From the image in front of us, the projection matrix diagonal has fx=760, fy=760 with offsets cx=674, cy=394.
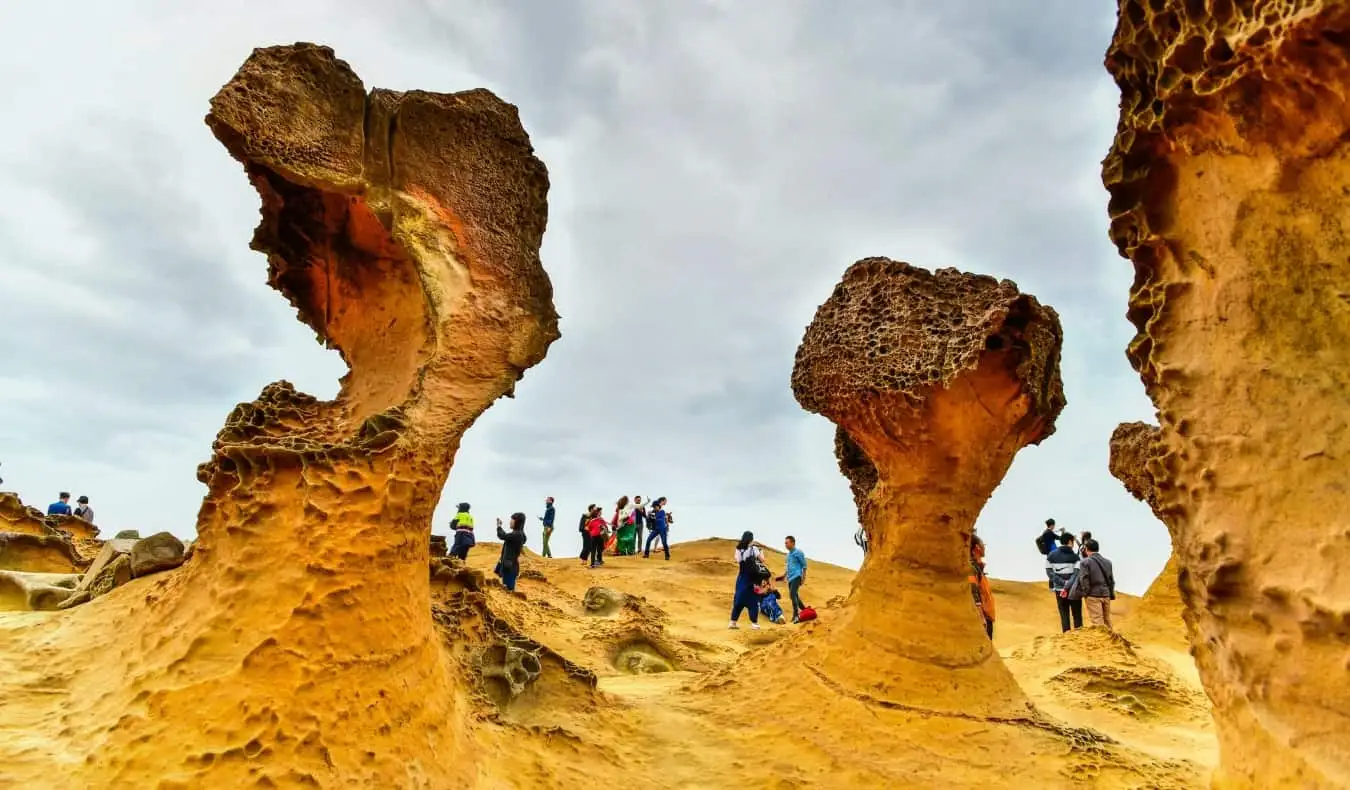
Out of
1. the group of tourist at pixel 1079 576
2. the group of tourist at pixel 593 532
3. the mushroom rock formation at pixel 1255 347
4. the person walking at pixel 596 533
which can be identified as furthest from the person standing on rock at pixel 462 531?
the mushroom rock formation at pixel 1255 347

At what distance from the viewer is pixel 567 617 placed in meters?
8.03

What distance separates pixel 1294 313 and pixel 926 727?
328cm

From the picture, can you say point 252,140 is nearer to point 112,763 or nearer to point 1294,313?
point 112,763

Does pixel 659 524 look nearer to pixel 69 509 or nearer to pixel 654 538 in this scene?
pixel 654 538

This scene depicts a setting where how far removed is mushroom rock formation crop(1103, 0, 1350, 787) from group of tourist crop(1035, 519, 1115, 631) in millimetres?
6957

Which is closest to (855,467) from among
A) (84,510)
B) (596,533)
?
(596,533)

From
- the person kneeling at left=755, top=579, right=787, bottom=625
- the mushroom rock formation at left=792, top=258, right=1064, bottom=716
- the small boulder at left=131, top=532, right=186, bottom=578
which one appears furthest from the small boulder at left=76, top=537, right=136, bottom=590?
the person kneeling at left=755, top=579, right=787, bottom=625

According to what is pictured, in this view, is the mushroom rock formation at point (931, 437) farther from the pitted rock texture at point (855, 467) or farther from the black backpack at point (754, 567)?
the black backpack at point (754, 567)

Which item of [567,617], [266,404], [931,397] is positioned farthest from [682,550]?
[266,404]

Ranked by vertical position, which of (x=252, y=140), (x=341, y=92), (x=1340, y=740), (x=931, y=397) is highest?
(x=341, y=92)

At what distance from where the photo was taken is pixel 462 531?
31.5 ft

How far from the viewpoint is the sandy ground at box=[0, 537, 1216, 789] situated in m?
3.37

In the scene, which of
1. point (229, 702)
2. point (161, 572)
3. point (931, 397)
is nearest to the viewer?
point (229, 702)

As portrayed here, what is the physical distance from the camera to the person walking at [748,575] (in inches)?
320
